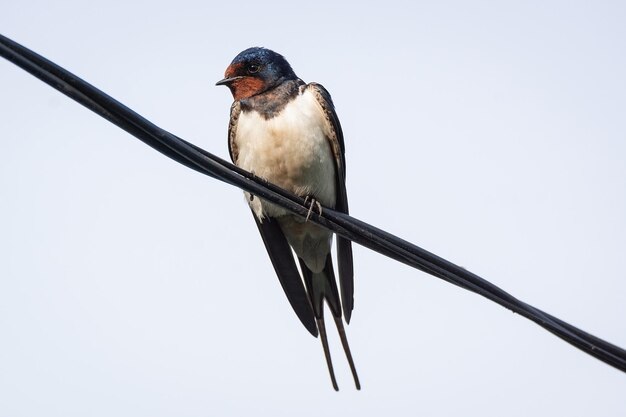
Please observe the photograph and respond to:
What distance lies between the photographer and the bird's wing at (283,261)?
4.57 meters

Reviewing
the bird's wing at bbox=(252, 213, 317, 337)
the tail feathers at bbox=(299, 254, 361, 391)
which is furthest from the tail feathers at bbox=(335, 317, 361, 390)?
the bird's wing at bbox=(252, 213, 317, 337)

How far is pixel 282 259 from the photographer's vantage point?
4648mm

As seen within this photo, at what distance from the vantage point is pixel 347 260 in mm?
4477

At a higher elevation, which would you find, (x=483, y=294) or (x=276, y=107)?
(x=276, y=107)

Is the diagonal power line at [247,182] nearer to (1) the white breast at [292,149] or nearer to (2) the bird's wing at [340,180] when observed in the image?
(1) the white breast at [292,149]

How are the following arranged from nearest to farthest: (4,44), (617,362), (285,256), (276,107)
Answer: (4,44), (617,362), (276,107), (285,256)

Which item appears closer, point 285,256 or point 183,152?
point 183,152

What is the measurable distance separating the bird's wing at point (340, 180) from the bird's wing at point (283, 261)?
0.77 ft


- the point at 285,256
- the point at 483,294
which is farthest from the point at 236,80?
the point at 483,294

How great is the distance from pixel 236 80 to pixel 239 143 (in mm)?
442

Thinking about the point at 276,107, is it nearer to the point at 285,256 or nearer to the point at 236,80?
the point at 236,80

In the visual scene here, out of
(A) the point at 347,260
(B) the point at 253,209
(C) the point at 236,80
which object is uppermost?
(C) the point at 236,80

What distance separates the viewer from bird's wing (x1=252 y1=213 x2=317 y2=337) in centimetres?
457

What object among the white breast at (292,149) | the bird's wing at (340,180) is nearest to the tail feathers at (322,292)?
the bird's wing at (340,180)
